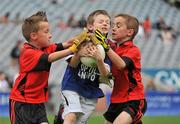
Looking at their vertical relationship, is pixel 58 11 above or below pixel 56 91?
above

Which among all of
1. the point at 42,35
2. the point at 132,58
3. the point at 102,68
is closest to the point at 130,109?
the point at 132,58

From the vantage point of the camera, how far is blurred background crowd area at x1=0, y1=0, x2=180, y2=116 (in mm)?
23547

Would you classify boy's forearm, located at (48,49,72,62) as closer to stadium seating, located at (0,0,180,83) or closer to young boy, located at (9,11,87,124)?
young boy, located at (9,11,87,124)

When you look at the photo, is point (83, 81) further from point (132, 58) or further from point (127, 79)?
point (132, 58)

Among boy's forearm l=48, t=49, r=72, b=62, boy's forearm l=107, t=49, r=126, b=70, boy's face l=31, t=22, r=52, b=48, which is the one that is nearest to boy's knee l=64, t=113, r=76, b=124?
boy's forearm l=48, t=49, r=72, b=62

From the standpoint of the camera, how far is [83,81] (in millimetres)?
7887

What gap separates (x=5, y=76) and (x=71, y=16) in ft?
31.2

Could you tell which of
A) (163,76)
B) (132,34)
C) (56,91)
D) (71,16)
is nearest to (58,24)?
(71,16)

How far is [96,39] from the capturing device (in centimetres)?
737

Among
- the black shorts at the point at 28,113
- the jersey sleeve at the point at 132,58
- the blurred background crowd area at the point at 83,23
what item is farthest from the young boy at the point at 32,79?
the blurred background crowd area at the point at 83,23

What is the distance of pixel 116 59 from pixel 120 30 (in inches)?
25.6

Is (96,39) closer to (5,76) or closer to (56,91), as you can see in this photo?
(56,91)

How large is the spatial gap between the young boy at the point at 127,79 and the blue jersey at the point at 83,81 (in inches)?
10.7

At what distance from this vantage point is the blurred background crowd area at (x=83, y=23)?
23547mm
